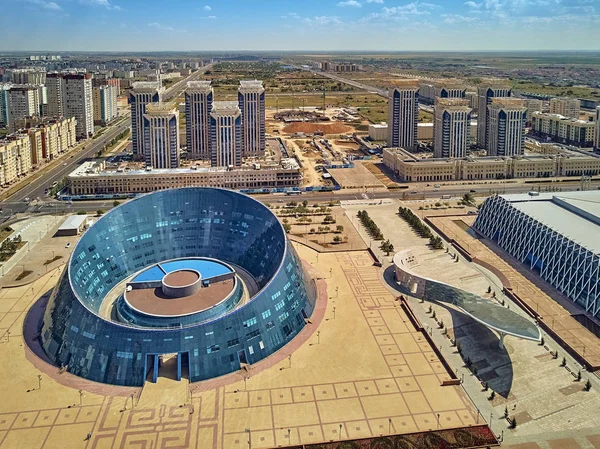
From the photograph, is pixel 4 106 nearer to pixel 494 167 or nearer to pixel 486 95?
pixel 486 95

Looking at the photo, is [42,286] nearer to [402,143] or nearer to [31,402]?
[31,402]

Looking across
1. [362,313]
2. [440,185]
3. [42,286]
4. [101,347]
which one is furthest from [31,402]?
[440,185]

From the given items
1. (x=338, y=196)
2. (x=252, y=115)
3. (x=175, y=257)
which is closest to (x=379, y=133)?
(x=252, y=115)

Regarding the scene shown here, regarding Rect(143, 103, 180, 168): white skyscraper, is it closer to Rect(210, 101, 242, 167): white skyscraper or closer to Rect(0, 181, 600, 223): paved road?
Rect(210, 101, 242, 167): white skyscraper

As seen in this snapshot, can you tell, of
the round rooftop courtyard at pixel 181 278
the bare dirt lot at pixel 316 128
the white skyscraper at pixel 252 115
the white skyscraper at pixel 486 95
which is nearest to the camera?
the round rooftop courtyard at pixel 181 278

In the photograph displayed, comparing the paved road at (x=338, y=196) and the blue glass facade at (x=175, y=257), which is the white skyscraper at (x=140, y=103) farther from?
the blue glass facade at (x=175, y=257)

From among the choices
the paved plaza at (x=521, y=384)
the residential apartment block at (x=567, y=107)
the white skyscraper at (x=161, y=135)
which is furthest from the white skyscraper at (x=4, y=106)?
the residential apartment block at (x=567, y=107)
